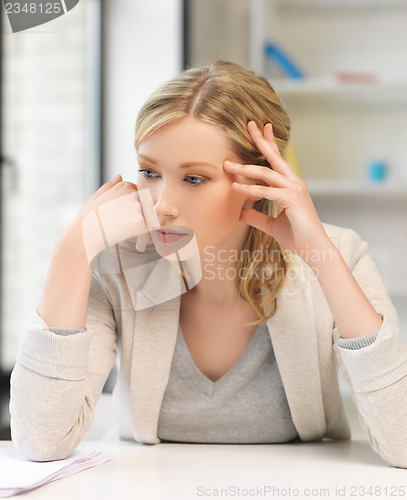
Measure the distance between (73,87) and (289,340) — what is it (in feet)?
6.07

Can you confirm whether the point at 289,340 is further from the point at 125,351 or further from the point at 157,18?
the point at 157,18

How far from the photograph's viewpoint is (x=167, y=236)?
996mm

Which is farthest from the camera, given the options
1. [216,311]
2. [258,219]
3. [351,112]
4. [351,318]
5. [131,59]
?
[351,112]

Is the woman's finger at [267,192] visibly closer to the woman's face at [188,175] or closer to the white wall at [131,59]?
the woman's face at [188,175]

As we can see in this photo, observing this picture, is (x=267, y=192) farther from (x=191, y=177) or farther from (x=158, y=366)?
(x=158, y=366)

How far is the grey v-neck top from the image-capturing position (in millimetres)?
1151

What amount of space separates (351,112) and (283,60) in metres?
0.34

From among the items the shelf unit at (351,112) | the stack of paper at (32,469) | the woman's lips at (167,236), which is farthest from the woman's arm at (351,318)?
the shelf unit at (351,112)

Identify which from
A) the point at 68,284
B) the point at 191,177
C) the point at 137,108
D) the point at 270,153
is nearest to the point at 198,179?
the point at 191,177

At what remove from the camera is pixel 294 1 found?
2648mm

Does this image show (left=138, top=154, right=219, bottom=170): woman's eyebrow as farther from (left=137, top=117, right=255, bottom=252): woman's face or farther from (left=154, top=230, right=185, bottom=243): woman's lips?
(left=154, top=230, right=185, bottom=243): woman's lips

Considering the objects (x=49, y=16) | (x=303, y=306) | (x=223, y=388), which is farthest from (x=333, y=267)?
(x=49, y=16)

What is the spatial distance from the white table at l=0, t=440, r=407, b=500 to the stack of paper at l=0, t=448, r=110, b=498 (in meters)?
0.01

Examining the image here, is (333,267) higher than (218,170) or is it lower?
lower
